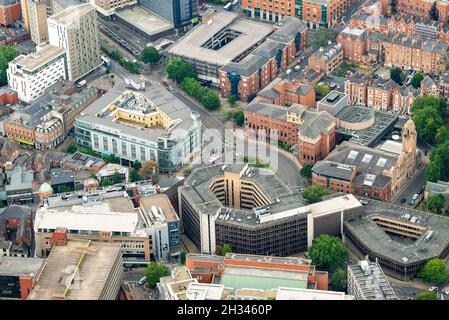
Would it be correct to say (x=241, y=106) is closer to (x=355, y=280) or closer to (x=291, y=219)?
(x=291, y=219)

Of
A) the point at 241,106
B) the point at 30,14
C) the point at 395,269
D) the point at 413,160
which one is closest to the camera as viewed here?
the point at 395,269

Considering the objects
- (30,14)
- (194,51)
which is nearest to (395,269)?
(194,51)

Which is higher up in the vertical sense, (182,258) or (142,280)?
(182,258)

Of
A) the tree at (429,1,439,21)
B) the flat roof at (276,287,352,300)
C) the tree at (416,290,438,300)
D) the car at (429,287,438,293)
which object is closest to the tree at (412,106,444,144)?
the tree at (429,1,439,21)

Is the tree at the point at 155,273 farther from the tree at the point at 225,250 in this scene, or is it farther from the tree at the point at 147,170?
the tree at the point at 147,170

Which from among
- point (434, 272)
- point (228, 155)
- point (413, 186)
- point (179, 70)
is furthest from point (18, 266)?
point (179, 70)

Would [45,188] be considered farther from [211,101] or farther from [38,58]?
[38,58]
